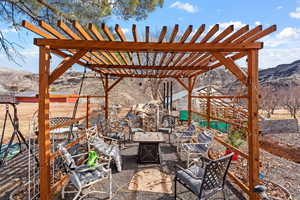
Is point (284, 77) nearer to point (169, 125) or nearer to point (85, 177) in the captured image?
point (169, 125)

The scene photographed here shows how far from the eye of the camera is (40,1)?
3.48 meters

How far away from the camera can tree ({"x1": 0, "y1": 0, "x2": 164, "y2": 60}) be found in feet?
11.7

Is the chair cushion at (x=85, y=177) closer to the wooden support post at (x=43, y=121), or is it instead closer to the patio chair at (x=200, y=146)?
the wooden support post at (x=43, y=121)

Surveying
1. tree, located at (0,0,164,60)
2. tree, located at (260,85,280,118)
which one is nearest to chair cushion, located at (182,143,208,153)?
tree, located at (0,0,164,60)

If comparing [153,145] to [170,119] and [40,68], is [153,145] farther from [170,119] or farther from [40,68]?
[170,119]

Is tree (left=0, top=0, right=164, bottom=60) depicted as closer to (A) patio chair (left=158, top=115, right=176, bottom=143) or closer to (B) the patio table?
(B) the patio table

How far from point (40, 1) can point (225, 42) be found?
3580mm

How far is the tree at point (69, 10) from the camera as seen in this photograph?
3578mm

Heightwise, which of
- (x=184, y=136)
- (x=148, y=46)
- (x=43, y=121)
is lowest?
(x=184, y=136)

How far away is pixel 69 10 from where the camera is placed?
3.80 meters

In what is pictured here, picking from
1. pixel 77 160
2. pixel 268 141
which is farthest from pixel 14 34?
pixel 268 141

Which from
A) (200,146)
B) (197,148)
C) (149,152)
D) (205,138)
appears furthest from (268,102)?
(149,152)

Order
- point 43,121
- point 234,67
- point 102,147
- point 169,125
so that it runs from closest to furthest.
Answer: point 43,121, point 234,67, point 102,147, point 169,125

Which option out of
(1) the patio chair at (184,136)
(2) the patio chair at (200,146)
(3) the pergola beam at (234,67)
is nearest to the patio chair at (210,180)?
(3) the pergola beam at (234,67)
